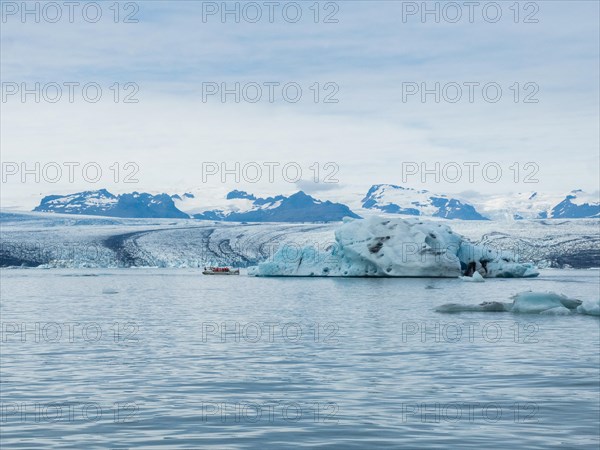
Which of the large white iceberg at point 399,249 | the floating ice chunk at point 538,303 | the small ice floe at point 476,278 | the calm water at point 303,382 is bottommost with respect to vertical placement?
the calm water at point 303,382

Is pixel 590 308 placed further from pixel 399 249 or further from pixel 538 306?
pixel 399 249

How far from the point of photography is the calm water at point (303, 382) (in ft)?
31.9

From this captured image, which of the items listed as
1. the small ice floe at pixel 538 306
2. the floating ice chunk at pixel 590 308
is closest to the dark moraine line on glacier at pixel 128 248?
the small ice floe at pixel 538 306

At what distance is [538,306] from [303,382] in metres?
15.3

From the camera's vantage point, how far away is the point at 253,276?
75688mm

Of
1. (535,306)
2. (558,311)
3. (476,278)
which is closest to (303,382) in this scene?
(558,311)

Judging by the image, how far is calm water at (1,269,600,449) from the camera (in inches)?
383

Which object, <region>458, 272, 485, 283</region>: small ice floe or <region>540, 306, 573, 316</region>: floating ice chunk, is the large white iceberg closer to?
<region>458, 272, 485, 283</region>: small ice floe

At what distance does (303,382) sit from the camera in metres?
13.6

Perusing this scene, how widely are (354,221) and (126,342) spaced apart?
1765 inches

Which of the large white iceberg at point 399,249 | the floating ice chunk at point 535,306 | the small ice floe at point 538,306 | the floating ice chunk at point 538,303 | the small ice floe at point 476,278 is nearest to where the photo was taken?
the small ice floe at point 538,306

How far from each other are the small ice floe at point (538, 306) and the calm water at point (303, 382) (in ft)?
2.48

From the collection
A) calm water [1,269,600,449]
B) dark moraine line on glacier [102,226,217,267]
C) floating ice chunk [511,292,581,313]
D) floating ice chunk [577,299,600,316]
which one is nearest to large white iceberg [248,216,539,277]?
floating ice chunk [511,292,581,313]

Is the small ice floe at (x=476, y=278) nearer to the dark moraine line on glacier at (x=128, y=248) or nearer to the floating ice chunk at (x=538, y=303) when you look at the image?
the floating ice chunk at (x=538, y=303)
